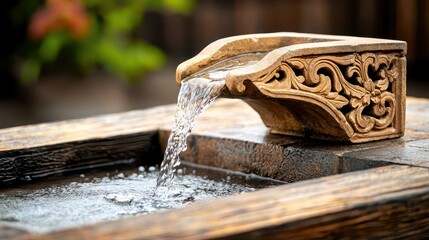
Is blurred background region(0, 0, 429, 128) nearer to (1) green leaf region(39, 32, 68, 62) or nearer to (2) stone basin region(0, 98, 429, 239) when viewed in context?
(1) green leaf region(39, 32, 68, 62)

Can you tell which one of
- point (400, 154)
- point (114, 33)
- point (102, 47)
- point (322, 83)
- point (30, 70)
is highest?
point (322, 83)

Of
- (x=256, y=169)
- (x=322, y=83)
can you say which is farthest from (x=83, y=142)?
(x=322, y=83)

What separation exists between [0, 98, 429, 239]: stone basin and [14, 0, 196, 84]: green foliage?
154 inches

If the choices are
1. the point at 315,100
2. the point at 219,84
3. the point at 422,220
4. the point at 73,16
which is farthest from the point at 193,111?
the point at 73,16

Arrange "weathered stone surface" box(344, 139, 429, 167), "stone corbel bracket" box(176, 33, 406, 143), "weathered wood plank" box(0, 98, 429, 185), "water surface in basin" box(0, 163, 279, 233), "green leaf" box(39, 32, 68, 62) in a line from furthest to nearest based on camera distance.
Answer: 1. "green leaf" box(39, 32, 68, 62)
2. "weathered wood plank" box(0, 98, 429, 185)
3. "stone corbel bracket" box(176, 33, 406, 143)
4. "weathered stone surface" box(344, 139, 429, 167)
5. "water surface in basin" box(0, 163, 279, 233)

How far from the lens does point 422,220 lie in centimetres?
306

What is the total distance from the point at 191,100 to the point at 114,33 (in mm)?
6043

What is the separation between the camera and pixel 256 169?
4.16 m

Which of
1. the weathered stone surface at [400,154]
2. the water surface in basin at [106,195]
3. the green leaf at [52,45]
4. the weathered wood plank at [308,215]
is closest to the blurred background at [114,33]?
the green leaf at [52,45]

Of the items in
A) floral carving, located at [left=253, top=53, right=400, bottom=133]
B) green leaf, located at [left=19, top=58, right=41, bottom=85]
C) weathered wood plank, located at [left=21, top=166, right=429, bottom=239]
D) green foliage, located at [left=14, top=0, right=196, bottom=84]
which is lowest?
green leaf, located at [left=19, top=58, right=41, bottom=85]

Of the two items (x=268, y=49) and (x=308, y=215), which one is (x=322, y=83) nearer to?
(x=268, y=49)

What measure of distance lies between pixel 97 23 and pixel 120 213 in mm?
6396

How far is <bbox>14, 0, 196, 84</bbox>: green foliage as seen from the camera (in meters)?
9.45

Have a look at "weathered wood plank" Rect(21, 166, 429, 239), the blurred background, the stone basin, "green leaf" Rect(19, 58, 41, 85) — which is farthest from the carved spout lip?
"green leaf" Rect(19, 58, 41, 85)
